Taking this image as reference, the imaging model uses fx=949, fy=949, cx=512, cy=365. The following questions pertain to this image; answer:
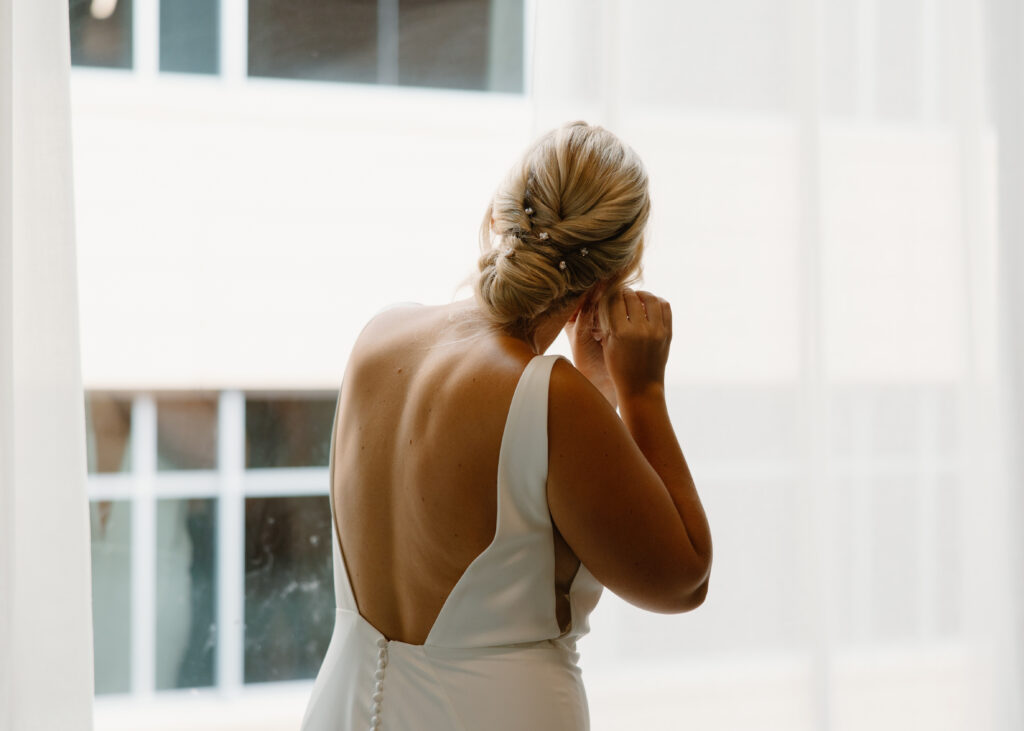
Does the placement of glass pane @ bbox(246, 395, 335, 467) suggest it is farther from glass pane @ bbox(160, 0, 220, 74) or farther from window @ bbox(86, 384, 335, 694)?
glass pane @ bbox(160, 0, 220, 74)

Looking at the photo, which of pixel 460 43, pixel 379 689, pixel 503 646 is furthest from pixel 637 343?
pixel 460 43

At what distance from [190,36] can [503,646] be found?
1.19 metres

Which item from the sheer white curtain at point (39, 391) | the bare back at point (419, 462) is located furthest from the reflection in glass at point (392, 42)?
the bare back at point (419, 462)

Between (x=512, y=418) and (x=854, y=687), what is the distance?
116 centimetres

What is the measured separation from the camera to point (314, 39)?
65.7 inches

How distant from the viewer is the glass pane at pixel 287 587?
1701mm

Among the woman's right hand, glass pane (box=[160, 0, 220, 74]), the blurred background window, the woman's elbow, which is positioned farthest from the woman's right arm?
glass pane (box=[160, 0, 220, 74])

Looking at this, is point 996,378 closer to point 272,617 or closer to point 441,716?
point 441,716

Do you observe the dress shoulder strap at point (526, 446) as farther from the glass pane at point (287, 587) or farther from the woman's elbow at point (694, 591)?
the glass pane at point (287, 587)

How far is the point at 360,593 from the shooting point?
1.07 metres

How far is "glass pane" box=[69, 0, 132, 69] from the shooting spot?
1.58 meters

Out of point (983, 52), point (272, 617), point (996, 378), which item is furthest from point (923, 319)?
point (272, 617)

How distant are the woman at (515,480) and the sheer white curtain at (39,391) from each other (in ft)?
1.61

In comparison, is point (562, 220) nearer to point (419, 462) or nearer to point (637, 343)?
point (637, 343)
